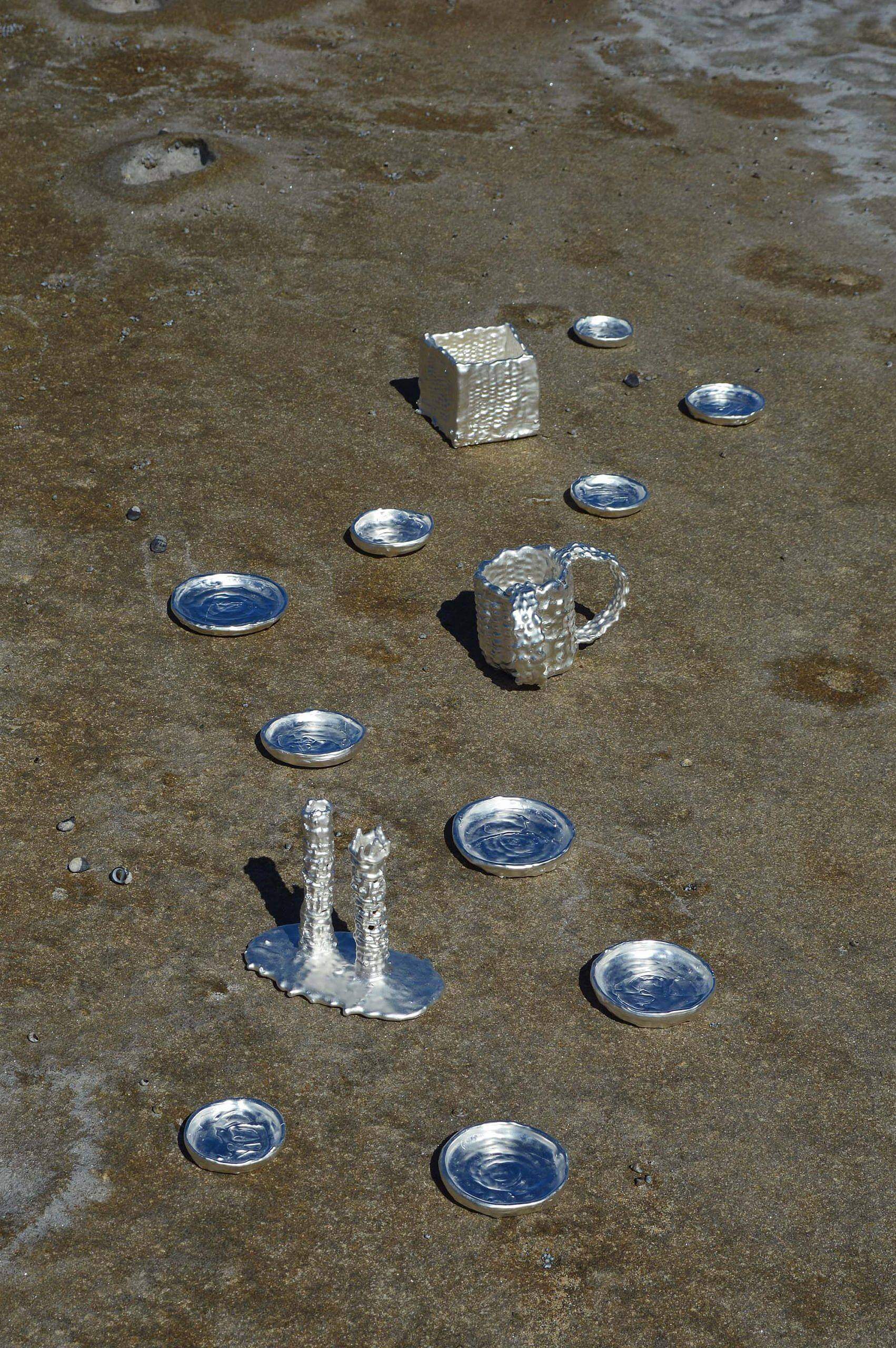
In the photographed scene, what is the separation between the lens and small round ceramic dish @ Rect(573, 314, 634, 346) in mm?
10875

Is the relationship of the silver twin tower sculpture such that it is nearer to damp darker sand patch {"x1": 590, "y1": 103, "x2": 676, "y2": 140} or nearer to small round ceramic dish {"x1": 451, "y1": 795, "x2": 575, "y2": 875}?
small round ceramic dish {"x1": 451, "y1": 795, "x2": 575, "y2": 875}

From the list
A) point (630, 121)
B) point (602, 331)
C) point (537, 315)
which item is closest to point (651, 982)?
point (602, 331)

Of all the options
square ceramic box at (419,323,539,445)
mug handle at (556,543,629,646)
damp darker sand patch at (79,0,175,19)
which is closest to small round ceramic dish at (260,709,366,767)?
mug handle at (556,543,629,646)

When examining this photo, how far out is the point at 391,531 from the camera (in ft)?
28.7

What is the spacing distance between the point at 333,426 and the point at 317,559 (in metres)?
1.65

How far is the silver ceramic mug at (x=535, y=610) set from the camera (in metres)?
7.32

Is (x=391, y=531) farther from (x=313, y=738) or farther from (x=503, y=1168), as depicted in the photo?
(x=503, y=1168)

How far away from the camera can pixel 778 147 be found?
1435 centimetres

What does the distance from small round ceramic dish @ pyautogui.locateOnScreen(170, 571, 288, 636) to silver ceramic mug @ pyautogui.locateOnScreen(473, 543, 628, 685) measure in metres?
1.22

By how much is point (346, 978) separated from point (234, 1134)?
2.81 ft

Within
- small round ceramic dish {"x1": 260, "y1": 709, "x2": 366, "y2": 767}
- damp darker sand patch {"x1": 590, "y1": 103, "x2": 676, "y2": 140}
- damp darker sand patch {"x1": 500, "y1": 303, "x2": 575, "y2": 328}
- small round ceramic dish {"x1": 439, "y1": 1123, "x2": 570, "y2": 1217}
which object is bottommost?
small round ceramic dish {"x1": 439, "y1": 1123, "x2": 570, "y2": 1217}

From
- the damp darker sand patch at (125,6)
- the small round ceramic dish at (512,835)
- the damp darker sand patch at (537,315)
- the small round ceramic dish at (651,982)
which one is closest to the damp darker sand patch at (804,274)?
the damp darker sand patch at (537,315)

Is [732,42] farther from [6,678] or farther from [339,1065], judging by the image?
[339,1065]

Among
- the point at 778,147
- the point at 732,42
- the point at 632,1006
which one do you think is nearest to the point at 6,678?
the point at 632,1006
